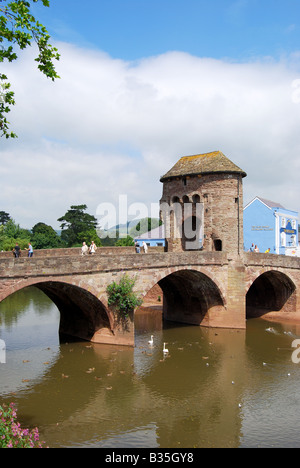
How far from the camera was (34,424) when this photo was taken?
1128 cm

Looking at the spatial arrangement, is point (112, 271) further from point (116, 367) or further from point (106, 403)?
point (106, 403)

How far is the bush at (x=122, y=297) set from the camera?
17.7 meters

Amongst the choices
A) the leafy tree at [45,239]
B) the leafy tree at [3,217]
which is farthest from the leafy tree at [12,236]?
the leafy tree at [3,217]

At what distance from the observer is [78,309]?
64.1 feet

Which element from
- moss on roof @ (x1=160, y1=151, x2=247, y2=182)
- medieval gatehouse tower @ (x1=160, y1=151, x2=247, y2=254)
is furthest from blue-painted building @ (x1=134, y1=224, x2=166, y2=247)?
moss on roof @ (x1=160, y1=151, x2=247, y2=182)

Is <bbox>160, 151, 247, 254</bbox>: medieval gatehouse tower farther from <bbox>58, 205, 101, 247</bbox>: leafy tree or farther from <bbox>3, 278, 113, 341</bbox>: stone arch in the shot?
<bbox>58, 205, 101, 247</bbox>: leafy tree

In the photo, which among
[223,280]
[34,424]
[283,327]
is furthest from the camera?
[283,327]

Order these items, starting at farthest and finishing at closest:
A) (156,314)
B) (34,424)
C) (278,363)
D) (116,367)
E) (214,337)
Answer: (156,314) → (214,337) → (278,363) → (116,367) → (34,424)

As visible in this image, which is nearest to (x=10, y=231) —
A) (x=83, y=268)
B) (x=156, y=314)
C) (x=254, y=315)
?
(x=156, y=314)

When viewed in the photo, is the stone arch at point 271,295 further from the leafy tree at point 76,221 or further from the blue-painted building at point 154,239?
the leafy tree at point 76,221

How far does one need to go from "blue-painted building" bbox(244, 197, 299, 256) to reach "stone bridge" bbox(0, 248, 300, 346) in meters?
13.2

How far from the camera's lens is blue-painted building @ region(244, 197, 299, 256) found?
137ft

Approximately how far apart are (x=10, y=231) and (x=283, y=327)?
2988 cm

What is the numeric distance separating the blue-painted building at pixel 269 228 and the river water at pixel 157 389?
2067 centimetres
